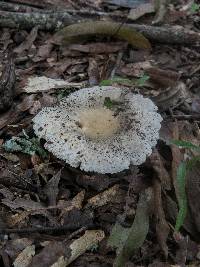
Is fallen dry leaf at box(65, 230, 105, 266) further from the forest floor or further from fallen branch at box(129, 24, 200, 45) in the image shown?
fallen branch at box(129, 24, 200, 45)

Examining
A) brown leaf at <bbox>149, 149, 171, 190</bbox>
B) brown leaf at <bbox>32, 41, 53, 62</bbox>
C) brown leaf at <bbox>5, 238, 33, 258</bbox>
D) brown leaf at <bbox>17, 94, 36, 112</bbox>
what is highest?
brown leaf at <bbox>32, 41, 53, 62</bbox>

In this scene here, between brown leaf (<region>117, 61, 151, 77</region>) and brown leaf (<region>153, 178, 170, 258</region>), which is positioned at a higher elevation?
brown leaf (<region>117, 61, 151, 77</region>)

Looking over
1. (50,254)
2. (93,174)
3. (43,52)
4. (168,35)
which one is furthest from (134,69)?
(50,254)

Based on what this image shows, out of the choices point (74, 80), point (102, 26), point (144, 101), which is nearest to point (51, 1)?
point (102, 26)

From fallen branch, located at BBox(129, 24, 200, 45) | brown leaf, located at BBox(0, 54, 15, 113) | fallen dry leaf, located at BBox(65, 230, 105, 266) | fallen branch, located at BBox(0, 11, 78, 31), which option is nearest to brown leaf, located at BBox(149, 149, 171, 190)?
fallen dry leaf, located at BBox(65, 230, 105, 266)

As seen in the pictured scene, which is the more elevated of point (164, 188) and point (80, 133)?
point (80, 133)

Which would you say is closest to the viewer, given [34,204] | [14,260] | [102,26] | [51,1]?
[14,260]

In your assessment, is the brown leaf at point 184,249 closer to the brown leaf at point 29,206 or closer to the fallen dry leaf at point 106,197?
the fallen dry leaf at point 106,197

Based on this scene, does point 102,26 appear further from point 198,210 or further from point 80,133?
point 198,210
